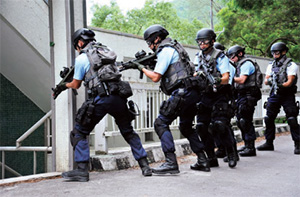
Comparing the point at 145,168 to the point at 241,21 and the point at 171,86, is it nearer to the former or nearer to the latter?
the point at 171,86

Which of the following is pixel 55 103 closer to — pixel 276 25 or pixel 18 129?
pixel 18 129

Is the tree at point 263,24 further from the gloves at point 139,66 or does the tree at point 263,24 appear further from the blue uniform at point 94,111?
the blue uniform at point 94,111

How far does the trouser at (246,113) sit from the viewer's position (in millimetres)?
6832

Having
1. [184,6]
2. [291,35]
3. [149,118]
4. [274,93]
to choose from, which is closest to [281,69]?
[274,93]

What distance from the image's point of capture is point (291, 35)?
20.8 meters

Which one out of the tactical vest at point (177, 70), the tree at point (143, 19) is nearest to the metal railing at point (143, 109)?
the tactical vest at point (177, 70)

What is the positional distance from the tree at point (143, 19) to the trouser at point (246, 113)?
32.6m

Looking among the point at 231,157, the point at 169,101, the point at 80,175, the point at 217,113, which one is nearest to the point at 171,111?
the point at 169,101

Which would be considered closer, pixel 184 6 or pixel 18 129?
pixel 18 129

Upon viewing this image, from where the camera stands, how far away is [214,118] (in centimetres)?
560

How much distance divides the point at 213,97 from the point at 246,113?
5.30ft

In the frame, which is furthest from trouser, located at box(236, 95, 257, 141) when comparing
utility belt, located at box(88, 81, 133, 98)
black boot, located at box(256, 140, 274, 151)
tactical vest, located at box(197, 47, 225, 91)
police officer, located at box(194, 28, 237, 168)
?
utility belt, located at box(88, 81, 133, 98)

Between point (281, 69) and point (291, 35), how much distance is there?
49.0 feet

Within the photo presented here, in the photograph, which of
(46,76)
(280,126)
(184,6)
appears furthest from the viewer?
(184,6)
